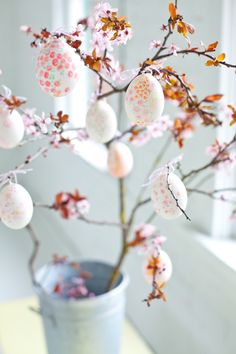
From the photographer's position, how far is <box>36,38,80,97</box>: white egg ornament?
52 cm

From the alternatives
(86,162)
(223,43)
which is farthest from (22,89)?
(223,43)

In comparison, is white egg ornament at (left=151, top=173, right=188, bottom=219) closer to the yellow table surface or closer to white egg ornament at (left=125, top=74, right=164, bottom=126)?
white egg ornament at (left=125, top=74, right=164, bottom=126)

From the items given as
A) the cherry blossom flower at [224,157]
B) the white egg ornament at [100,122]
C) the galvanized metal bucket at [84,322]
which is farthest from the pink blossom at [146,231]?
the white egg ornament at [100,122]

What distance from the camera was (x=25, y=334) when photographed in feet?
4.28

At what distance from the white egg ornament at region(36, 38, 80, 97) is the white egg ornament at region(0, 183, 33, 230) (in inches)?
5.3

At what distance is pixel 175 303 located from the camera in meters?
1.19

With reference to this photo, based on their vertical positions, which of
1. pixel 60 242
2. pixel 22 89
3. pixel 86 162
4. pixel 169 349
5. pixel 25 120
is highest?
pixel 25 120

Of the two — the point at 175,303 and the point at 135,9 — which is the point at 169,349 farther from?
the point at 135,9

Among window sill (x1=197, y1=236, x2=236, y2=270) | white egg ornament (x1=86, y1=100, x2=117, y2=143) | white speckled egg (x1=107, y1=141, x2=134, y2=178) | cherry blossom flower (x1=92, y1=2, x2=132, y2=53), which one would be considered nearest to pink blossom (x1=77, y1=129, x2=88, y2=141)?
white speckled egg (x1=107, y1=141, x2=134, y2=178)

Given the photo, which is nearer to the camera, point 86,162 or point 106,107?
point 106,107

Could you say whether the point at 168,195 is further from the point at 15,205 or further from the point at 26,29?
the point at 26,29

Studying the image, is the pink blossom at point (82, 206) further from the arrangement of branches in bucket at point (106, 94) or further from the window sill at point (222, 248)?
the window sill at point (222, 248)

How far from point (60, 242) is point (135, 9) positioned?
1.21m

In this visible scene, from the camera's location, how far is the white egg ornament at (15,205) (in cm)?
58
